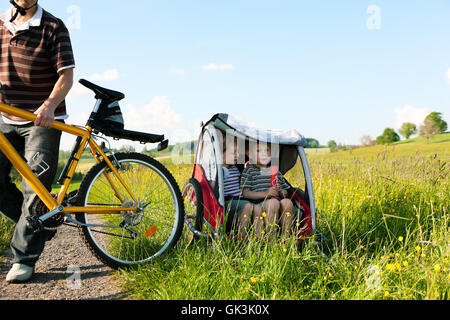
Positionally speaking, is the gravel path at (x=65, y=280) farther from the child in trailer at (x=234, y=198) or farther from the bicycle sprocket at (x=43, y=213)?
the child in trailer at (x=234, y=198)

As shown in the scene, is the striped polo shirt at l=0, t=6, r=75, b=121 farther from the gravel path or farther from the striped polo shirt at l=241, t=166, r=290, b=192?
the striped polo shirt at l=241, t=166, r=290, b=192

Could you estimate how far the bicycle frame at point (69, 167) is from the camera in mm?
2916

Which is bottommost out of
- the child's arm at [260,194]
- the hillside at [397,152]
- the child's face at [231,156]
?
the child's arm at [260,194]

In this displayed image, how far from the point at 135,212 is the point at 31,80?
4.65 ft

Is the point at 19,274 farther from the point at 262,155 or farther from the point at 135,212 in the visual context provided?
the point at 262,155

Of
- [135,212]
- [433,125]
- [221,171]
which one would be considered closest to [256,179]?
[221,171]

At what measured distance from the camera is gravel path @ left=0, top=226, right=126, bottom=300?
2830 mm

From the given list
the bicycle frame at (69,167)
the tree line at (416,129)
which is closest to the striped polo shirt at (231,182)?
the bicycle frame at (69,167)

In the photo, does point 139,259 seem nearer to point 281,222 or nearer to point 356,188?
point 281,222

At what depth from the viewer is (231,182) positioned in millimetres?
3711

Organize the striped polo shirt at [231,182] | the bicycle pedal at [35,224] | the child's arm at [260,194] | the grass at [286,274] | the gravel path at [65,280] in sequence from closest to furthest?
the grass at [286,274], the gravel path at [65,280], the bicycle pedal at [35,224], the child's arm at [260,194], the striped polo shirt at [231,182]

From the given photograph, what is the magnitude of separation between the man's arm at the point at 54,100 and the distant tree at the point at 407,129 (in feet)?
271
